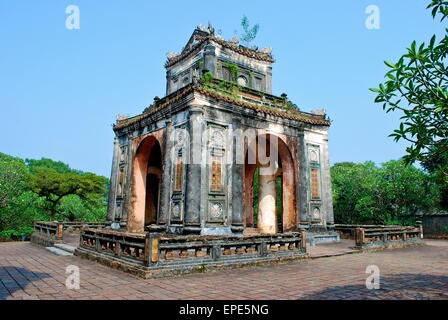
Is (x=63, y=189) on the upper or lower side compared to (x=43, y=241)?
upper

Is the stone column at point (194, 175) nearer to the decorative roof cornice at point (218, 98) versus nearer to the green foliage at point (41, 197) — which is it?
the decorative roof cornice at point (218, 98)

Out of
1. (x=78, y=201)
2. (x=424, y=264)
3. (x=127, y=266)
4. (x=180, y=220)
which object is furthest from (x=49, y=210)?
(x=424, y=264)

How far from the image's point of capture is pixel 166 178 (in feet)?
44.7

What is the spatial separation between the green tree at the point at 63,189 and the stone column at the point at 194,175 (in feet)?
48.4

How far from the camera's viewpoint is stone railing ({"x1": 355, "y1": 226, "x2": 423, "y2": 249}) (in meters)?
13.5

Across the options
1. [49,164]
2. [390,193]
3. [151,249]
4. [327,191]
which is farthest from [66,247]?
[49,164]

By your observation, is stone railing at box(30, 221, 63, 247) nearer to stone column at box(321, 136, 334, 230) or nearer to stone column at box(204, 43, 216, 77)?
stone column at box(204, 43, 216, 77)

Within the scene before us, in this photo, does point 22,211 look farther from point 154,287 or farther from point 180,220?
point 154,287

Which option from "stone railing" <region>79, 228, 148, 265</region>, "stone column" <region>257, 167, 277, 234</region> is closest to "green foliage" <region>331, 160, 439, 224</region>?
"stone column" <region>257, 167, 277, 234</region>

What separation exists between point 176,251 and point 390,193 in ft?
68.4

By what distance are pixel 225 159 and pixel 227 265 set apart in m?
5.84

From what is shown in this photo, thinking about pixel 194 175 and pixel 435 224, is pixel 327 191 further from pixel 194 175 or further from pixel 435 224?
pixel 435 224

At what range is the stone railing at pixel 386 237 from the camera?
44.2 ft

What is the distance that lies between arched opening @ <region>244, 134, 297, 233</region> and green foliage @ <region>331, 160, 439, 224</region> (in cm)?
928
